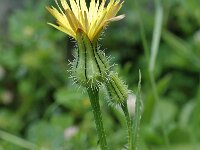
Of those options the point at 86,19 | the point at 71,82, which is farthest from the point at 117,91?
the point at 71,82

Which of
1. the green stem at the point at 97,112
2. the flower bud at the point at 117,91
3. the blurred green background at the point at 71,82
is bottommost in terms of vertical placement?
the green stem at the point at 97,112

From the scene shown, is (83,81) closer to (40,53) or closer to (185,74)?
(40,53)

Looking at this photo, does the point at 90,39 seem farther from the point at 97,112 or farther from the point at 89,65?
the point at 97,112

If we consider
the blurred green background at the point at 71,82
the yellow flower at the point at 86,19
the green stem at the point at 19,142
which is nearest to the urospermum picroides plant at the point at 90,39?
the yellow flower at the point at 86,19

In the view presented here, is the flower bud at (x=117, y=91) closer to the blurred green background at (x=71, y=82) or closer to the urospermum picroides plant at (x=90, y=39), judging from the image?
the urospermum picroides plant at (x=90, y=39)

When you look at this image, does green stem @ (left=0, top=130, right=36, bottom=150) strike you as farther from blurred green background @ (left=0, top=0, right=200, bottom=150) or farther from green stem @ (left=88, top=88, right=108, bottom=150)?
green stem @ (left=88, top=88, right=108, bottom=150)

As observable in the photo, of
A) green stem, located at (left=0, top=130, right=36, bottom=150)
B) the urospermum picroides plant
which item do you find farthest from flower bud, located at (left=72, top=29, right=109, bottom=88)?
green stem, located at (left=0, top=130, right=36, bottom=150)
